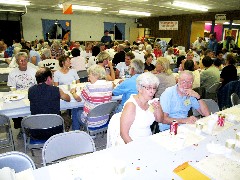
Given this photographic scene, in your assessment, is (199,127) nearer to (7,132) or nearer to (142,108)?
(142,108)

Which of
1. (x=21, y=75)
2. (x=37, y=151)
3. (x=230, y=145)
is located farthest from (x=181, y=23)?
(x=230, y=145)

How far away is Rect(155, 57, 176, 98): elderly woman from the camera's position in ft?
13.6

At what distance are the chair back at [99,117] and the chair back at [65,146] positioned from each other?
0.92 metres

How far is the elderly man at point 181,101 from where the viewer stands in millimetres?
2814

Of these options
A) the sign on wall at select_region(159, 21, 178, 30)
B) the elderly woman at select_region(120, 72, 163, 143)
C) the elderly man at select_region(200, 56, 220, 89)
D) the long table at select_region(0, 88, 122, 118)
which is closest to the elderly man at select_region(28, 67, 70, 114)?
the long table at select_region(0, 88, 122, 118)

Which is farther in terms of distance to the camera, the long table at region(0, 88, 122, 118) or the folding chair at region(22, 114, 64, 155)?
the long table at region(0, 88, 122, 118)

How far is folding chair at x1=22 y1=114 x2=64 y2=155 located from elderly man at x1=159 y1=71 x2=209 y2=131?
1.32m

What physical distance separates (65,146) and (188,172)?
1.07 metres

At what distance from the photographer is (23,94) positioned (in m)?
3.64

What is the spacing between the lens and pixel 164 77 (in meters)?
4.16

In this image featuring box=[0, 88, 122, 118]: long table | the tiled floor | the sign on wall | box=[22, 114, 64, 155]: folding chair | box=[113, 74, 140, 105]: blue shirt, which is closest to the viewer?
box=[22, 114, 64, 155]: folding chair

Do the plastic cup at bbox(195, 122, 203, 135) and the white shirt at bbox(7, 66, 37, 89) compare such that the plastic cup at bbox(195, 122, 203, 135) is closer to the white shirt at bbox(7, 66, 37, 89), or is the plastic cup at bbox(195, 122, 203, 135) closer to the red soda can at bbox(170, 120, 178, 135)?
the red soda can at bbox(170, 120, 178, 135)

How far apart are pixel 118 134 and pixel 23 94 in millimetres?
2041

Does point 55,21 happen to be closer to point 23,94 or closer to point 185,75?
point 23,94
